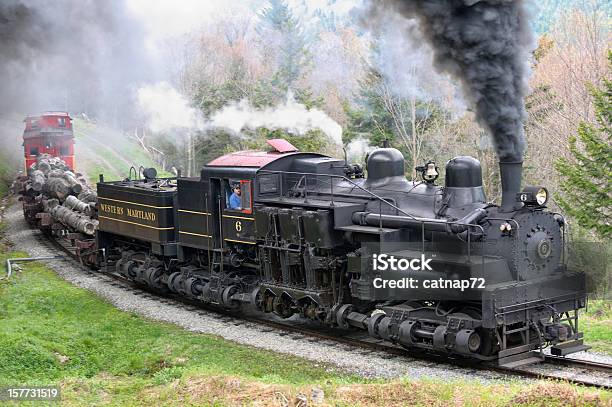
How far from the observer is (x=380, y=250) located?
1156 cm

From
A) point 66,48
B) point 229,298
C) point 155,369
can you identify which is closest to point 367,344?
point 229,298

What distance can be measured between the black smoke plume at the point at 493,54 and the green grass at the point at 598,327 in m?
3.97

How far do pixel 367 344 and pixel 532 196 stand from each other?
4.09 meters

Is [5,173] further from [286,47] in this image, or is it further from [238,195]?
[238,195]

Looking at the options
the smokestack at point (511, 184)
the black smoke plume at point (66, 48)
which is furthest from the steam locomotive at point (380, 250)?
the black smoke plume at point (66, 48)

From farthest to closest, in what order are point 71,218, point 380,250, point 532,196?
point 71,218
point 380,250
point 532,196

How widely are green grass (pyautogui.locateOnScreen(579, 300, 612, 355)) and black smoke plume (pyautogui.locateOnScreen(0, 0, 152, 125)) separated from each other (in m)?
14.1

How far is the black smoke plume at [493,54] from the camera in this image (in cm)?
1077

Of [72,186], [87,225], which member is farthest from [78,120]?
[87,225]

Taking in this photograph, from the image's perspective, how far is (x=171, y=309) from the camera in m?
16.1

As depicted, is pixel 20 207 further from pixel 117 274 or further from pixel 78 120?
pixel 78 120

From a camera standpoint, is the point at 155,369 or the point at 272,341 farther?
the point at 272,341

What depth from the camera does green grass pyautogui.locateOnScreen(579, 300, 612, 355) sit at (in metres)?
12.3

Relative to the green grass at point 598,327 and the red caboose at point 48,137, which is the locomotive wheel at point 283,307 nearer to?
the green grass at point 598,327
